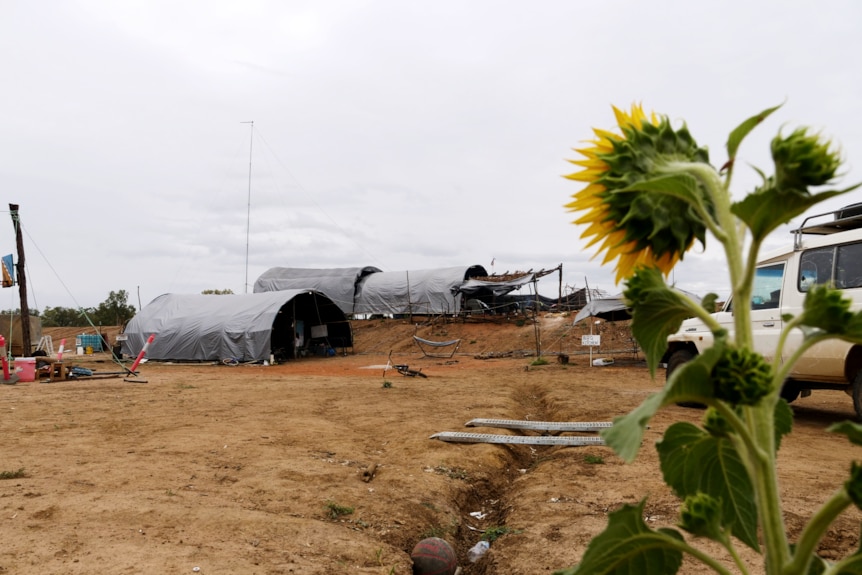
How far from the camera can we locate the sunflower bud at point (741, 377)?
64 cm

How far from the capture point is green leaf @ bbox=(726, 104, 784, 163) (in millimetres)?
711

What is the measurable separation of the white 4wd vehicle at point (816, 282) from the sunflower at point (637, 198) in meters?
6.41

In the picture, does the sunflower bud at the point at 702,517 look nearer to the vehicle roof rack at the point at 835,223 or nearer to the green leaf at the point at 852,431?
the green leaf at the point at 852,431

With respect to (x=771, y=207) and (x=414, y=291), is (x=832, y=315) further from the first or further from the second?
(x=414, y=291)

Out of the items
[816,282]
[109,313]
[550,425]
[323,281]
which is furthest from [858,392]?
[109,313]

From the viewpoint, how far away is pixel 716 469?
88cm

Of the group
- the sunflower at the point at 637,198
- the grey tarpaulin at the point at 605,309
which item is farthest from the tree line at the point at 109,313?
the sunflower at the point at 637,198

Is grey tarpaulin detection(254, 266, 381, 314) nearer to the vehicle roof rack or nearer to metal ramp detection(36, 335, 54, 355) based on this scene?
metal ramp detection(36, 335, 54, 355)

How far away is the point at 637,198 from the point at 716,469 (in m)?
0.44

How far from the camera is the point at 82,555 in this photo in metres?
3.32

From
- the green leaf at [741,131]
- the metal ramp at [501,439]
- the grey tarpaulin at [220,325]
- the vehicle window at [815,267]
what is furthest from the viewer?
the grey tarpaulin at [220,325]

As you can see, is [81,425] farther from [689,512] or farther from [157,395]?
[689,512]

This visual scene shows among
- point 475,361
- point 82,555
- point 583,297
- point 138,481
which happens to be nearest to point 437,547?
point 82,555

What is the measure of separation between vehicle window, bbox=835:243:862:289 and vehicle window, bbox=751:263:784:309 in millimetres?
840
